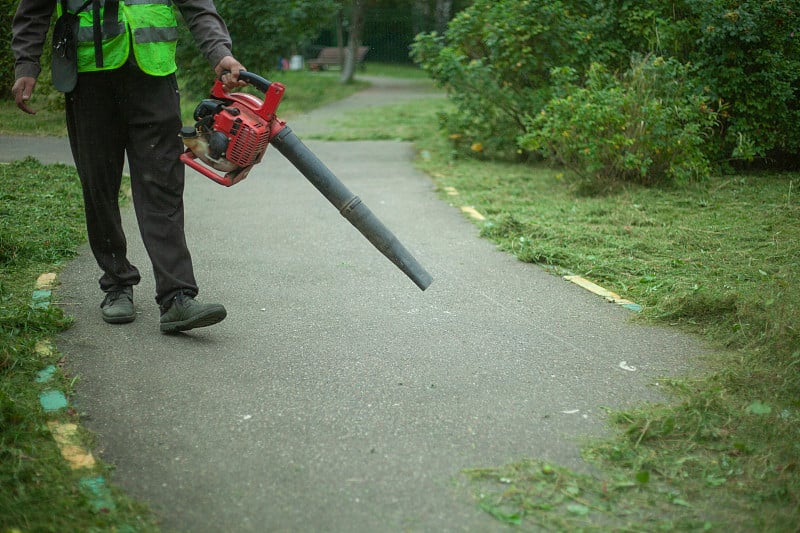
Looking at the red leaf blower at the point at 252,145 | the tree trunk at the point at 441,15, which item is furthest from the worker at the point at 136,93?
the tree trunk at the point at 441,15

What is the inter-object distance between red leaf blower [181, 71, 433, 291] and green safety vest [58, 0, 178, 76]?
1.27 feet

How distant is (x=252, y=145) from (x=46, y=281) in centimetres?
209

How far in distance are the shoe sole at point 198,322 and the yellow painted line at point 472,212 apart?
11.6 feet

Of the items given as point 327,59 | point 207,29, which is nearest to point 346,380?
point 207,29

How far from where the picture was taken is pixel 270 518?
2.50 meters

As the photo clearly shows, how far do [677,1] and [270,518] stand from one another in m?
8.44

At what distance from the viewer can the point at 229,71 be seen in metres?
3.75

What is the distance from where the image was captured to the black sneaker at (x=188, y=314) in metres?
3.94

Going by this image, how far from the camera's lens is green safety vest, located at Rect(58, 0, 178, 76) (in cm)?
374

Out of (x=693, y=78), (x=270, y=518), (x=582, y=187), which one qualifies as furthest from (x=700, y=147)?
(x=270, y=518)

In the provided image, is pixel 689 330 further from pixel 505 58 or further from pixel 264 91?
Result: pixel 505 58

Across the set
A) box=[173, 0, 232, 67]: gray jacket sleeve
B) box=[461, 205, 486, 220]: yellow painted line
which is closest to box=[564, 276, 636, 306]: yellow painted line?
box=[461, 205, 486, 220]: yellow painted line

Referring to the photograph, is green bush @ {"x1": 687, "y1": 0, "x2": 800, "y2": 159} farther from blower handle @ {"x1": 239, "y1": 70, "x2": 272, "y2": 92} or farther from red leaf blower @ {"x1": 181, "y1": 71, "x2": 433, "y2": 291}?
blower handle @ {"x1": 239, "y1": 70, "x2": 272, "y2": 92}

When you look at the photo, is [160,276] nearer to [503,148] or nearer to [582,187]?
[582,187]
